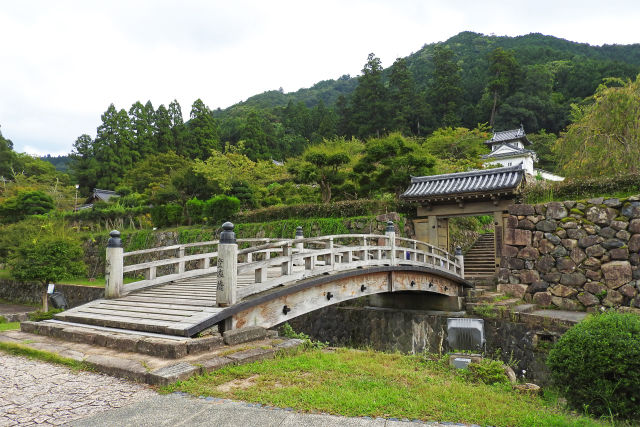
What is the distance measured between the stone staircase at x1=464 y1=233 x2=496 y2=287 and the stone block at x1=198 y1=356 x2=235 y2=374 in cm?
1352

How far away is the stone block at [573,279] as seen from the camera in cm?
1353

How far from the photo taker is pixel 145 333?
246 inches

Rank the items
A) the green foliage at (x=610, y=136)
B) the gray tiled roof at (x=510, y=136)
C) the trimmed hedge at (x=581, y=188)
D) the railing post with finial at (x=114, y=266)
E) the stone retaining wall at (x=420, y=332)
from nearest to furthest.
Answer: the railing post with finial at (x=114, y=266)
the stone retaining wall at (x=420, y=332)
the trimmed hedge at (x=581, y=188)
the green foliage at (x=610, y=136)
the gray tiled roof at (x=510, y=136)

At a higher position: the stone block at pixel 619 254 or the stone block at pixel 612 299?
the stone block at pixel 619 254

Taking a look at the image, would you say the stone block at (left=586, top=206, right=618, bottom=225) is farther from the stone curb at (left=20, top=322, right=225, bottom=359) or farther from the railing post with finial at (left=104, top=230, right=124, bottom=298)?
the railing post with finial at (left=104, top=230, right=124, bottom=298)

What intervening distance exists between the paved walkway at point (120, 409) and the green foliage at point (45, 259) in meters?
16.9

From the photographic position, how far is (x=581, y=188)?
14.9m

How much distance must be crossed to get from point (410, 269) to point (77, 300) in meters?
19.7

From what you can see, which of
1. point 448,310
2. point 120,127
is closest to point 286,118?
point 120,127

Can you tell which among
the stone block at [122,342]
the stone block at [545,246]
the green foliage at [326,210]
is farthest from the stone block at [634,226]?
the stone block at [122,342]

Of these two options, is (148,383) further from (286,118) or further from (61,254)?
(286,118)

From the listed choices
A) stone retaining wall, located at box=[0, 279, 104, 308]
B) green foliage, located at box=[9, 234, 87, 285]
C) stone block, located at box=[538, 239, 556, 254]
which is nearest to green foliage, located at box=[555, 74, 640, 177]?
stone block, located at box=[538, 239, 556, 254]

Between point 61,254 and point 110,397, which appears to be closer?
point 110,397

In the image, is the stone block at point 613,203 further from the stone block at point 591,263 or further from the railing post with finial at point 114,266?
the railing post with finial at point 114,266
